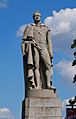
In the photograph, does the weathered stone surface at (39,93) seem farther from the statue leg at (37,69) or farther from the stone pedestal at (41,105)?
the statue leg at (37,69)

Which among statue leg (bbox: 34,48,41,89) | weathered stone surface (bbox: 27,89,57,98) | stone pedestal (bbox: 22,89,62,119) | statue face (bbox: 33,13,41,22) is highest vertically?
statue face (bbox: 33,13,41,22)

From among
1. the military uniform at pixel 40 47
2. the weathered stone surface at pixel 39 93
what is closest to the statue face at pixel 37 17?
the military uniform at pixel 40 47

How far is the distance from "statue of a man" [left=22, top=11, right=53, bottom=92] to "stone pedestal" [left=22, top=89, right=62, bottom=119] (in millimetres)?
335

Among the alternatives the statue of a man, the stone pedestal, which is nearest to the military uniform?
the statue of a man

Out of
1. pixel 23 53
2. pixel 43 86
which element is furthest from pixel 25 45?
pixel 43 86

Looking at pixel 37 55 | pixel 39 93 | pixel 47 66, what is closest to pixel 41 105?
pixel 39 93

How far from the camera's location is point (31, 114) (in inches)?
789

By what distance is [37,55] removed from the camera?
2091 cm

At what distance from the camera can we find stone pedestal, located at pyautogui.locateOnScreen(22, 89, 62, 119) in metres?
20.1

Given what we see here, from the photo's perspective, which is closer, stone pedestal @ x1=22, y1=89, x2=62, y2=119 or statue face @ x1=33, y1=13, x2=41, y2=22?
stone pedestal @ x1=22, y1=89, x2=62, y2=119

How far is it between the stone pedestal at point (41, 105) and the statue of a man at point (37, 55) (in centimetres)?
34

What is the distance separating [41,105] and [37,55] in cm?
226

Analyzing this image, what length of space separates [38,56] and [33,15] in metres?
1.94

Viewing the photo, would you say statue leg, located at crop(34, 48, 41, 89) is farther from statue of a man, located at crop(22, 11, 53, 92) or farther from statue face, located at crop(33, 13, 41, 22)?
statue face, located at crop(33, 13, 41, 22)
